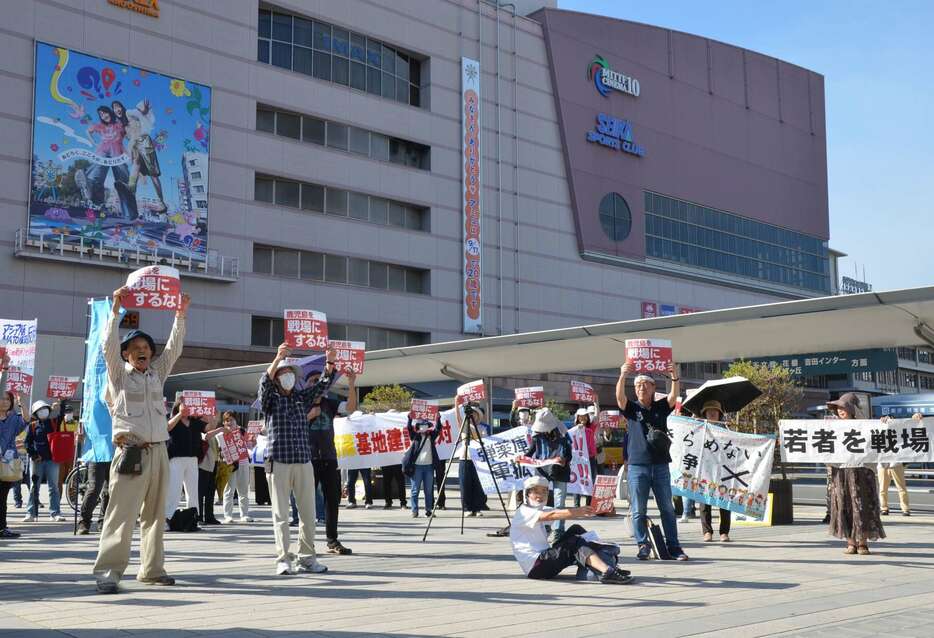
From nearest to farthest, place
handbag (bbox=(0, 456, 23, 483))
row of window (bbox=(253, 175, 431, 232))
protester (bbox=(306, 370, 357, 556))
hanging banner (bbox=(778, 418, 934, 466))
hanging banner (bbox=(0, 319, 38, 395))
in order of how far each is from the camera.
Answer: protester (bbox=(306, 370, 357, 556))
hanging banner (bbox=(778, 418, 934, 466))
handbag (bbox=(0, 456, 23, 483))
hanging banner (bbox=(0, 319, 38, 395))
row of window (bbox=(253, 175, 431, 232))

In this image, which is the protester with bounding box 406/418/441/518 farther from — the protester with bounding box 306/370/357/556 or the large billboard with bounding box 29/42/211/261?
the large billboard with bounding box 29/42/211/261

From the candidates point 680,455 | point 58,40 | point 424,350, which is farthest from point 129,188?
point 680,455

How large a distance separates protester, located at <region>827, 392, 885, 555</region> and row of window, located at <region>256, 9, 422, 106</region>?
146ft

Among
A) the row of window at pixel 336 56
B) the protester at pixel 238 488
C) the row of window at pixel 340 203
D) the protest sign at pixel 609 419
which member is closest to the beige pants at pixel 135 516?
the protester at pixel 238 488

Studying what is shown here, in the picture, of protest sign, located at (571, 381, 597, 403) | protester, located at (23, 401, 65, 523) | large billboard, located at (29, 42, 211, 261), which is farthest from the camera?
large billboard, located at (29, 42, 211, 261)

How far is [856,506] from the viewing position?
36.3 feet

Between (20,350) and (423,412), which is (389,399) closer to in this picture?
(423,412)

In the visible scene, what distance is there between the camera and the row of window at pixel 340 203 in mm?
50781

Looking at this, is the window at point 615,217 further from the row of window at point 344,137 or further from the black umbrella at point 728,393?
the black umbrella at point 728,393

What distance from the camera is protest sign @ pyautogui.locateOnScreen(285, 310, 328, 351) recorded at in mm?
12961

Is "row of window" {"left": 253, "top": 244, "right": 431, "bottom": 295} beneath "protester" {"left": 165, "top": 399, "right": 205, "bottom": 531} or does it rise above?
above

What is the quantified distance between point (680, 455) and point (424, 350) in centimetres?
1361

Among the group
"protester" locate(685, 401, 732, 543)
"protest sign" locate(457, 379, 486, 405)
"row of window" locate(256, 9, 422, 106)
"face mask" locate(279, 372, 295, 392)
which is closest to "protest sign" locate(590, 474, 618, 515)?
"protester" locate(685, 401, 732, 543)

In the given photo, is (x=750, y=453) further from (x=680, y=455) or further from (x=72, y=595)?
(x=72, y=595)
